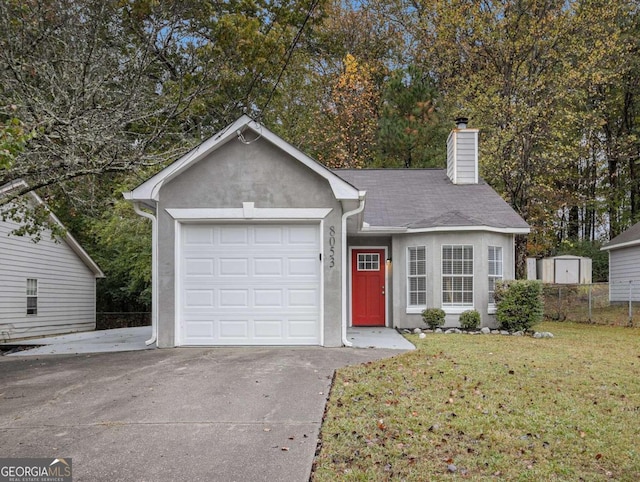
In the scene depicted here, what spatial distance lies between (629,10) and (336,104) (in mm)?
12811

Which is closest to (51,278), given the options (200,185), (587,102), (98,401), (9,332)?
(9,332)

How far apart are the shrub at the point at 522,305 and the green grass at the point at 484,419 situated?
3602 millimetres

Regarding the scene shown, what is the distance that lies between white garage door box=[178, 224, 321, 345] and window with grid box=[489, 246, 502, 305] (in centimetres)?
554

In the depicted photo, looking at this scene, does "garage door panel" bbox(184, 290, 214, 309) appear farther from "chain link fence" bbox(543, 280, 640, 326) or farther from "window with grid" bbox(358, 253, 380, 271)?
"chain link fence" bbox(543, 280, 640, 326)

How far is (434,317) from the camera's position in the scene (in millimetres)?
12906

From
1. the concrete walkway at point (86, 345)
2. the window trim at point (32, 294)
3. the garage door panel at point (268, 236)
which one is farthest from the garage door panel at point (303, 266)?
the window trim at point (32, 294)

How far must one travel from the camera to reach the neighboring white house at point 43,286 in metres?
14.6

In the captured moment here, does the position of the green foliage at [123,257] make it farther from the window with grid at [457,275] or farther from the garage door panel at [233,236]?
the window with grid at [457,275]

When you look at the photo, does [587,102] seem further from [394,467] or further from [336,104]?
[394,467]

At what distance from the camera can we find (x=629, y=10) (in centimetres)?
2256

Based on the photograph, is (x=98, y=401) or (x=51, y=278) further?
(x=51, y=278)

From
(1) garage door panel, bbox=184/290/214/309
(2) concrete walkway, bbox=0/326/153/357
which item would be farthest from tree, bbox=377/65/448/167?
(1) garage door panel, bbox=184/290/214/309

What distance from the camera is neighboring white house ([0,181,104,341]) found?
576 inches

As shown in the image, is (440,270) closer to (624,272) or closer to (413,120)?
(413,120)
